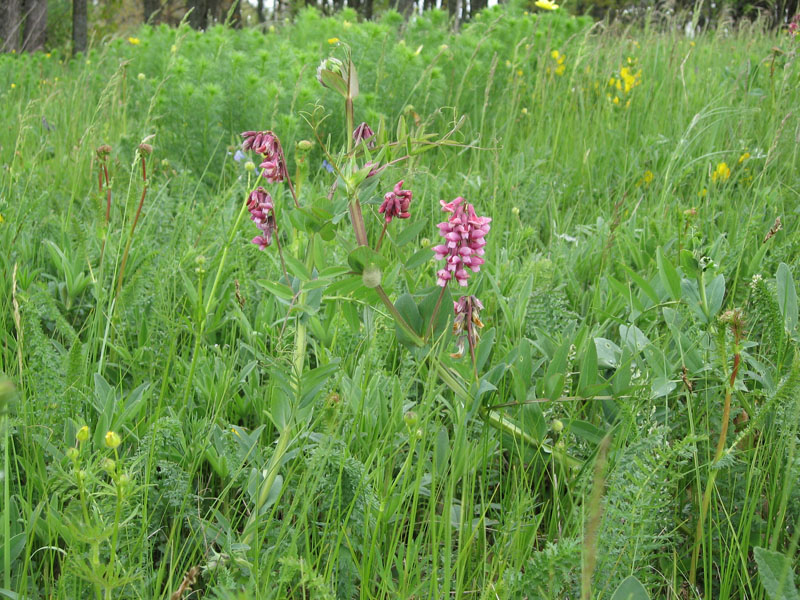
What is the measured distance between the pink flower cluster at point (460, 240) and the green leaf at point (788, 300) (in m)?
0.66

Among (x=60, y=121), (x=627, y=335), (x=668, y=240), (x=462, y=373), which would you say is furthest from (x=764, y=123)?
(x=60, y=121)

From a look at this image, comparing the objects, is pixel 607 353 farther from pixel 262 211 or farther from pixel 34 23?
pixel 34 23

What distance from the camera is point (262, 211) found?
4.26ft

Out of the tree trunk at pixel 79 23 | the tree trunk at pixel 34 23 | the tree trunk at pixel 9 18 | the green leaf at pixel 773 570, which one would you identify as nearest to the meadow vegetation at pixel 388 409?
the green leaf at pixel 773 570

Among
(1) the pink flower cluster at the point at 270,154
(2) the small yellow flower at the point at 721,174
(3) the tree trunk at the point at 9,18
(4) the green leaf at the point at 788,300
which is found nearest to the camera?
(1) the pink flower cluster at the point at 270,154

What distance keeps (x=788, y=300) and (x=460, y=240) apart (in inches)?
28.8

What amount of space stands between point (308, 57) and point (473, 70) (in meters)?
1.01

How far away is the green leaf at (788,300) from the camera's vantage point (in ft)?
4.48

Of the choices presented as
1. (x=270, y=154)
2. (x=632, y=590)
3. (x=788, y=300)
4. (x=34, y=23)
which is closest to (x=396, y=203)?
(x=270, y=154)

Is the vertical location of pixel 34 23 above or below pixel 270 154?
above

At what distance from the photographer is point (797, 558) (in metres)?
1.09

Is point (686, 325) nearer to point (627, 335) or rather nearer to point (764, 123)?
point (627, 335)

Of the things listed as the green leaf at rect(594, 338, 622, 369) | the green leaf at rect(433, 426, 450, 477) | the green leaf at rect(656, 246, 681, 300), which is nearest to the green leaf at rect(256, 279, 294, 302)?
the green leaf at rect(433, 426, 450, 477)

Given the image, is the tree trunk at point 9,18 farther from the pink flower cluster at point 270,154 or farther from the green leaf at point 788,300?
the green leaf at point 788,300
